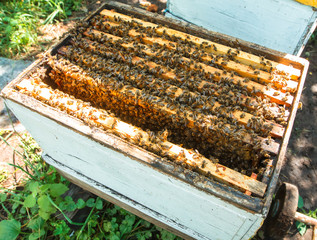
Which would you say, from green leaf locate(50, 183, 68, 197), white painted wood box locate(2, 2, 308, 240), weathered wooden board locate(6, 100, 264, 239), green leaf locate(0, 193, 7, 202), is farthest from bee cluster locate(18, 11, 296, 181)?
green leaf locate(0, 193, 7, 202)

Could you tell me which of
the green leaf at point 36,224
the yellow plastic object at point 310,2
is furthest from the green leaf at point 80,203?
the yellow plastic object at point 310,2

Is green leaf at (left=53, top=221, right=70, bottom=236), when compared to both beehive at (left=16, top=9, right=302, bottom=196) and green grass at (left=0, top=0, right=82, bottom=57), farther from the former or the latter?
green grass at (left=0, top=0, right=82, bottom=57)

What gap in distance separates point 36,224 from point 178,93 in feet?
8.29

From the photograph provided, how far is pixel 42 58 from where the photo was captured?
2.45 meters

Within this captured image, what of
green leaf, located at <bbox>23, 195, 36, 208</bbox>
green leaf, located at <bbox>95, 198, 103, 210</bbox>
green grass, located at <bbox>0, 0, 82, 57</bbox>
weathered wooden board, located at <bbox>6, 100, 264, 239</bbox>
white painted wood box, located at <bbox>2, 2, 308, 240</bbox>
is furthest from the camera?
green grass, located at <bbox>0, 0, 82, 57</bbox>

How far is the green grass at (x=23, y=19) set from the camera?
5.23m

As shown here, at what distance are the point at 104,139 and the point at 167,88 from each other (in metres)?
0.74

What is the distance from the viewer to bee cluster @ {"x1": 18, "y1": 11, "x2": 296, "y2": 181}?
2.00 meters

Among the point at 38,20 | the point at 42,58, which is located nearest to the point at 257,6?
the point at 42,58

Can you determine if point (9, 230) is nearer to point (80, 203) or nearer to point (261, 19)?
point (80, 203)

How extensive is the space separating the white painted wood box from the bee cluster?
170 mm

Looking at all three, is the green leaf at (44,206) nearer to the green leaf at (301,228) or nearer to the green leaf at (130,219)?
the green leaf at (130,219)

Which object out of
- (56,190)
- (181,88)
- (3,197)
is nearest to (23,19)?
(3,197)

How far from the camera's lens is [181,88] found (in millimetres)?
2246
